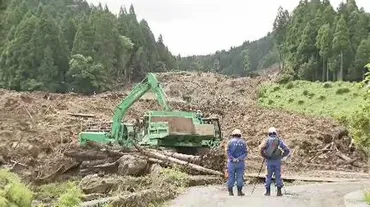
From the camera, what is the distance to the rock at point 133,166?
19.0m

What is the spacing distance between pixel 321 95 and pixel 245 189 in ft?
140

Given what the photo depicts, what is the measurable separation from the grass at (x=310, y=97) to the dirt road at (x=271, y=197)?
34.4 metres

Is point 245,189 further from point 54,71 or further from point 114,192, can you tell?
point 54,71

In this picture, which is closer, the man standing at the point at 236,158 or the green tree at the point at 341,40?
the man standing at the point at 236,158

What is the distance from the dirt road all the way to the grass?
3440cm

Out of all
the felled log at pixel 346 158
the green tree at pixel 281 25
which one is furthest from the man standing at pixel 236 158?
the green tree at pixel 281 25

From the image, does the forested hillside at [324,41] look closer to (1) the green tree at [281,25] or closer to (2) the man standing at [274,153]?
(1) the green tree at [281,25]

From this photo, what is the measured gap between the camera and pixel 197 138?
2250cm

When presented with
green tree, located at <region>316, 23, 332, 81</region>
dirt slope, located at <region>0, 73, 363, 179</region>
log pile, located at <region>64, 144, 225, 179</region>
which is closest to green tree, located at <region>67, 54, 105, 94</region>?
dirt slope, located at <region>0, 73, 363, 179</region>

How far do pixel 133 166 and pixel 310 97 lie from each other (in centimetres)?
4184

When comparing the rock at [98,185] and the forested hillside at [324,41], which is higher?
the forested hillside at [324,41]

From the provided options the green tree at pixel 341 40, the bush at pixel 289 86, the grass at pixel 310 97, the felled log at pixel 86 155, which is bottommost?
the felled log at pixel 86 155

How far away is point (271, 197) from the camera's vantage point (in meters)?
14.1

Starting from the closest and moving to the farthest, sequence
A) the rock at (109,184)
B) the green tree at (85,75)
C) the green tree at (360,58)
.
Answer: the rock at (109,184)
the green tree at (360,58)
the green tree at (85,75)
